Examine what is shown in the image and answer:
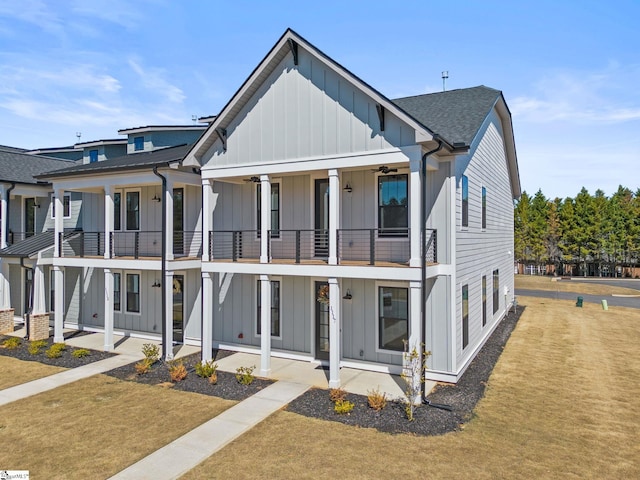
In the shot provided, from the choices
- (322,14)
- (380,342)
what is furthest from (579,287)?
(322,14)

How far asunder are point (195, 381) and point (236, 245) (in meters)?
4.66

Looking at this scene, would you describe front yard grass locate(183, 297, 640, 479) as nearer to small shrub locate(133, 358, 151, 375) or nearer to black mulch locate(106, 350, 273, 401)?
black mulch locate(106, 350, 273, 401)

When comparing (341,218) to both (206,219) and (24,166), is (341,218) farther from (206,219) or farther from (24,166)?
(24,166)

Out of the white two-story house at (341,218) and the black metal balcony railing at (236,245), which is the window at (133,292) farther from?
the black metal balcony railing at (236,245)

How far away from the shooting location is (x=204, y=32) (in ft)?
50.3

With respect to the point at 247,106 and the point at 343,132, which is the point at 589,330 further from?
the point at 247,106

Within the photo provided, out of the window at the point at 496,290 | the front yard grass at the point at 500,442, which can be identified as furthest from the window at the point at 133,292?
the window at the point at 496,290

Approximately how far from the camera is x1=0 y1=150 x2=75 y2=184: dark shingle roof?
2025 cm

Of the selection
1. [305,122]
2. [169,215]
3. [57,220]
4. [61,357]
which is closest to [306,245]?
[305,122]

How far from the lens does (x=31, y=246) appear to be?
18984mm

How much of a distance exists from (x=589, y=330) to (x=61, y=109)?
29045mm

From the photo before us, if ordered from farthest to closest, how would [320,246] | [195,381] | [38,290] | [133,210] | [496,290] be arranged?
[496,290], [133,210], [38,290], [320,246], [195,381]

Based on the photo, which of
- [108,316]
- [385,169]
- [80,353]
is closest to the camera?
[385,169]

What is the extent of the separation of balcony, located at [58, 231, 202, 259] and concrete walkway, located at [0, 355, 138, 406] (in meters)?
3.74
